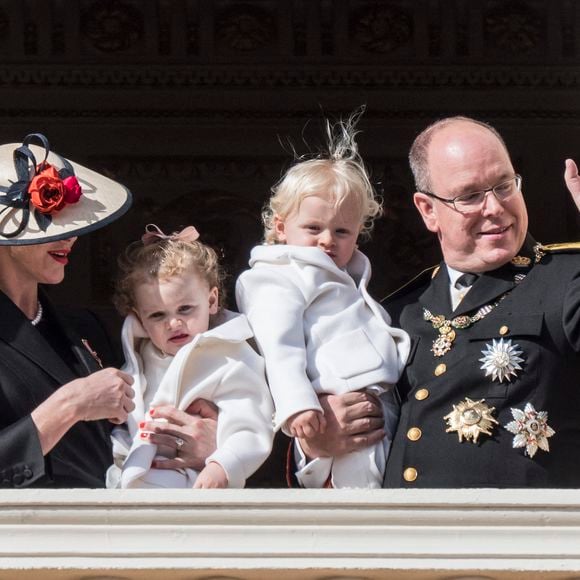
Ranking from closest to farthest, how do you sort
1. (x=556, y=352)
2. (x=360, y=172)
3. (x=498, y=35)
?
(x=556, y=352) < (x=360, y=172) < (x=498, y=35)

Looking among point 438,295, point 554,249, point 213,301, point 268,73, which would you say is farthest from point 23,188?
point 268,73

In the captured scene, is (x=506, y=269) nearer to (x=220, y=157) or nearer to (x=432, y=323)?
(x=432, y=323)

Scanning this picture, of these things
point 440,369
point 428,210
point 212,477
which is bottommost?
point 212,477

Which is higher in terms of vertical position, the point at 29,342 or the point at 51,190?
the point at 51,190

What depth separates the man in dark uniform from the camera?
5.74 meters

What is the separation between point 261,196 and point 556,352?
11.3 ft

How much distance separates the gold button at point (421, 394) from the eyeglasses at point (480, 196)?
408mm

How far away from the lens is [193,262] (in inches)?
235

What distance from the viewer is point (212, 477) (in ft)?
18.8

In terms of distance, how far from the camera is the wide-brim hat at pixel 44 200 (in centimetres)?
592

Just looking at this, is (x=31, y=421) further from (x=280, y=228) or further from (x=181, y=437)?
(x=280, y=228)

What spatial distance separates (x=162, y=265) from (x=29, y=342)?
34 cm

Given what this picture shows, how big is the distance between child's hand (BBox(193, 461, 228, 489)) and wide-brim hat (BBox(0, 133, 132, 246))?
0.61 meters

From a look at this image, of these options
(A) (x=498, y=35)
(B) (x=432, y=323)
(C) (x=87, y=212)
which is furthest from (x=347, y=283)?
(A) (x=498, y=35)
